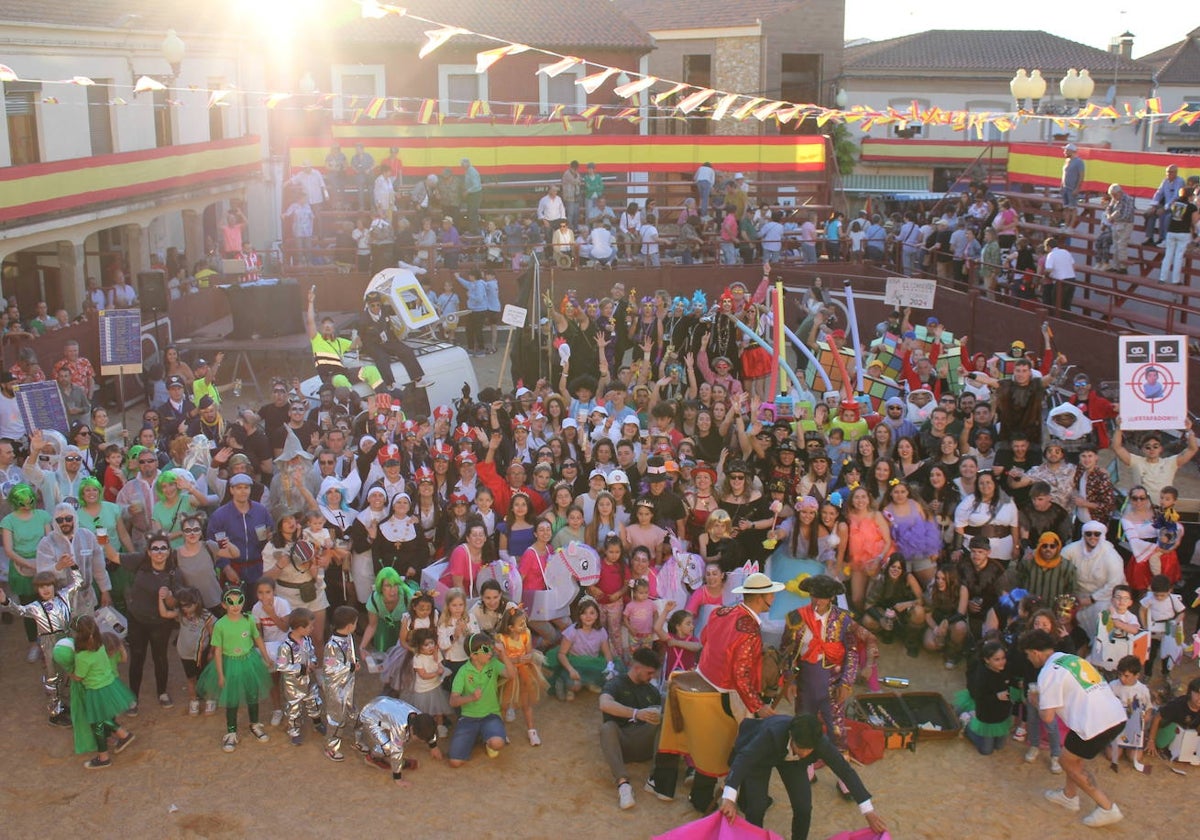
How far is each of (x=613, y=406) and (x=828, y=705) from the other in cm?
507

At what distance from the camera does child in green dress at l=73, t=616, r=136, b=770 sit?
28.5 ft

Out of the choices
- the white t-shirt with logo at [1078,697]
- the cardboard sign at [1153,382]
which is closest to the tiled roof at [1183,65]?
the cardboard sign at [1153,382]

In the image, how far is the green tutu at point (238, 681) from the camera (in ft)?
29.3

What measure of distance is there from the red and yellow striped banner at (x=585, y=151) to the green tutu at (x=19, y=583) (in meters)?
16.9

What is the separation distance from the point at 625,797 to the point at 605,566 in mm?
2112

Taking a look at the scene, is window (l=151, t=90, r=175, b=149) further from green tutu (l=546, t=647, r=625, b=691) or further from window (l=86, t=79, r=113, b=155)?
green tutu (l=546, t=647, r=625, b=691)

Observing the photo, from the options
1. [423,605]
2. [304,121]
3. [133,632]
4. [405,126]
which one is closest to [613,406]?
[423,605]

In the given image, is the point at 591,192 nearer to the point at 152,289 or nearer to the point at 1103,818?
the point at 152,289

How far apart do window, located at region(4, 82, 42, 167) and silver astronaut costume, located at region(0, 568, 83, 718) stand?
14025mm

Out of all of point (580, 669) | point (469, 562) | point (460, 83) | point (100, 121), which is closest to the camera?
point (580, 669)

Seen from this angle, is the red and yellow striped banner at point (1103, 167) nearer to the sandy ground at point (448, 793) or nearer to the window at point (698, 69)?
the sandy ground at point (448, 793)

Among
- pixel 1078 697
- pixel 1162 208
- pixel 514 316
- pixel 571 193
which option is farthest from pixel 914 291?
pixel 1078 697

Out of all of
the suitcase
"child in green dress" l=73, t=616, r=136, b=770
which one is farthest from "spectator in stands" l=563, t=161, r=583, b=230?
"child in green dress" l=73, t=616, r=136, b=770

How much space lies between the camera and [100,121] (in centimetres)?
2438
